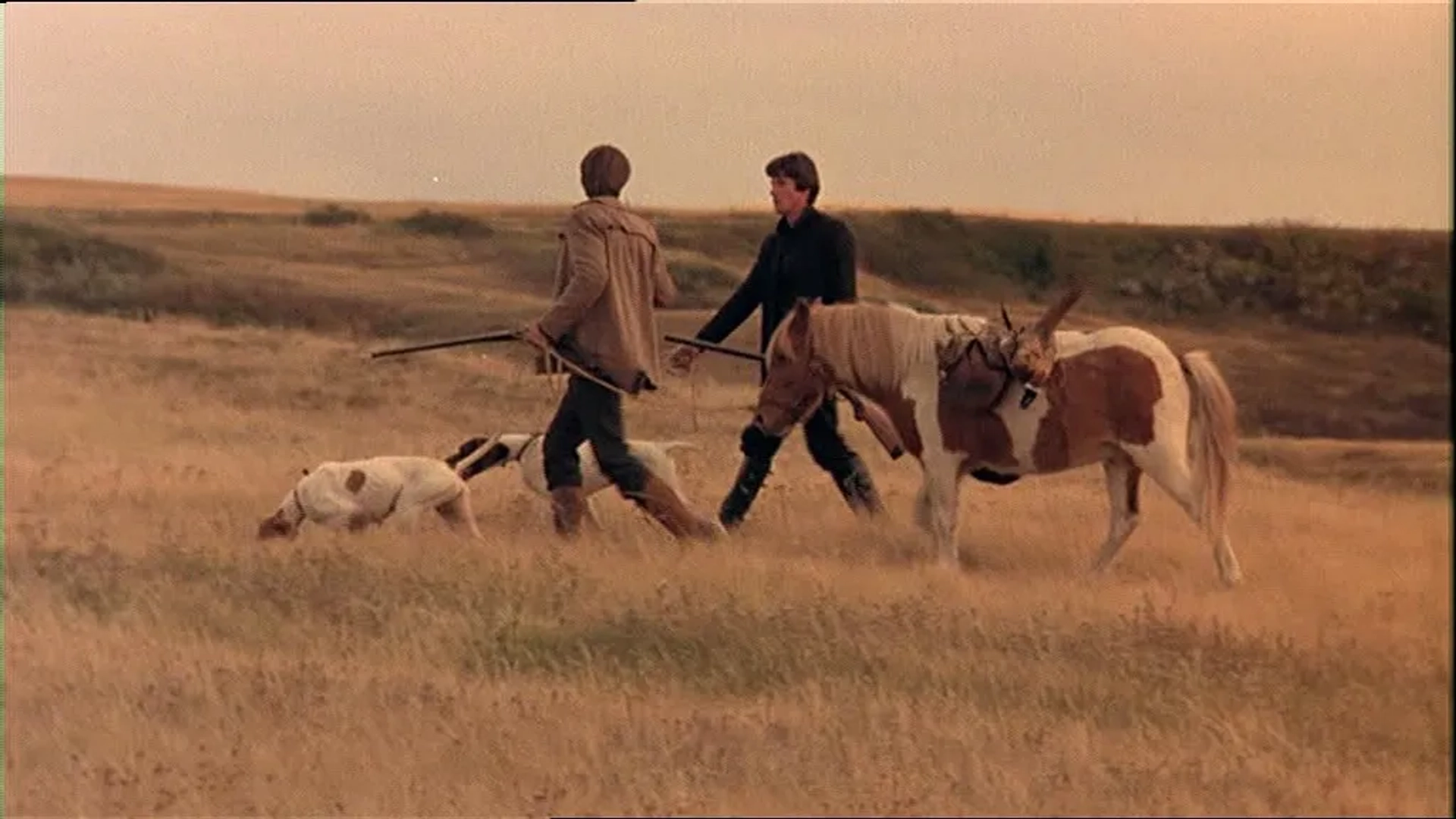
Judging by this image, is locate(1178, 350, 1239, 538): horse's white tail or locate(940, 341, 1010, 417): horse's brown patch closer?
locate(1178, 350, 1239, 538): horse's white tail

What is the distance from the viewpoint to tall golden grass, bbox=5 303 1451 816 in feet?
11.0

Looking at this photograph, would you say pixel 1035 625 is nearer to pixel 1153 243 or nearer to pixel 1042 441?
pixel 1042 441

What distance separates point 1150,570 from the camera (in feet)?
12.2

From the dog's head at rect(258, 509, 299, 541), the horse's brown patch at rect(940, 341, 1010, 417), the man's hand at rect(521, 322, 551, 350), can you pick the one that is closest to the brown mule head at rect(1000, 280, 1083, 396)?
the horse's brown patch at rect(940, 341, 1010, 417)

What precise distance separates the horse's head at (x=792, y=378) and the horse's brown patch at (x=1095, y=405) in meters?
0.54

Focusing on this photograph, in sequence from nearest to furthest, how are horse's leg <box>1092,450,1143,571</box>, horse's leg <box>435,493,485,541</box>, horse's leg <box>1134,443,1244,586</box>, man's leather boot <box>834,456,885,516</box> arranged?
1. horse's leg <box>1134,443,1244,586</box>
2. horse's leg <box>1092,450,1143,571</box>
3. man's leather boot <box>834,456,885,516</box>
4. horse's leg <box>435,493,485,541</box>

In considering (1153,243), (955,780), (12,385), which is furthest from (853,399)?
(12,385)

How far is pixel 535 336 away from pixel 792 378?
66 centimetres

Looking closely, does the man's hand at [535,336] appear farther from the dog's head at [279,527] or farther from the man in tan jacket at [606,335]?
the dog's head at [279,527]

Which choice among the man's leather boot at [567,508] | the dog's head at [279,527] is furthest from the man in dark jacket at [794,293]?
the dog's head at [279,527]

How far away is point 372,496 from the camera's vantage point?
452 cm

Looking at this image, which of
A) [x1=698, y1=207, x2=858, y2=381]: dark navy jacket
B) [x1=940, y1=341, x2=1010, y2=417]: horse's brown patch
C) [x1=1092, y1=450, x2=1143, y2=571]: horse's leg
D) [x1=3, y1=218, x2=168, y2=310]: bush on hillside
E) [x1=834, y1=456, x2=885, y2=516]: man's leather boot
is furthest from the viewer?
[x1=3, y1=218, x2=168, y2=310]: bush on hillside

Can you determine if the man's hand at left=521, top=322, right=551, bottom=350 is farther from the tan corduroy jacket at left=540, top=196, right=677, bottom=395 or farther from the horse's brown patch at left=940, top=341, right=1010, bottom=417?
the horse's brown patch at left=940, top=341, right=1010, bottom=417

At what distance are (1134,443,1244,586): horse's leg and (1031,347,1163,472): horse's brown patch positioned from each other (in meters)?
0.05
